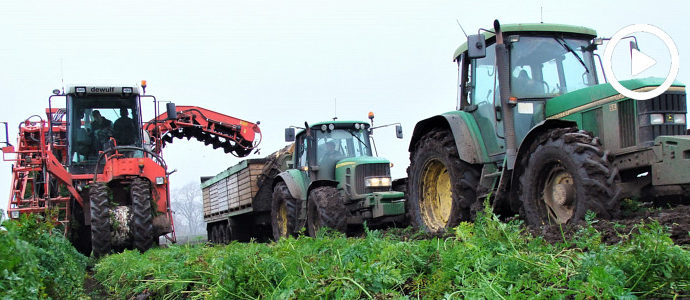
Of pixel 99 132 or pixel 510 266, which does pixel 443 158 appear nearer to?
pixel 510 266

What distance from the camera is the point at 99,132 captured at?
37.8 feet

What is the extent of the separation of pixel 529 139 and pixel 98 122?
325 inches

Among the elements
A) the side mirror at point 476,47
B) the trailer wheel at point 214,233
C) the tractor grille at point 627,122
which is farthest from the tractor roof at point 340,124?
the trailer wheel at point 214,233

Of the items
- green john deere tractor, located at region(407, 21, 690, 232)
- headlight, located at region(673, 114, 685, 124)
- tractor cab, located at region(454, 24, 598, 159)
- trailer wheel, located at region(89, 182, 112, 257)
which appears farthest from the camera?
trailer wheel, located at region(89, 182, 112, 257)

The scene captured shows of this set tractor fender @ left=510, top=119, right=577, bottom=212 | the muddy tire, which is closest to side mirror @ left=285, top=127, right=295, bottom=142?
the muddy tire

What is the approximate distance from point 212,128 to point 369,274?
532 inches

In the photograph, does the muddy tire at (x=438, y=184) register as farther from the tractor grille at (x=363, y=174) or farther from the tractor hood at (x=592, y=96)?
the tractor grille at (x=363, y=174)

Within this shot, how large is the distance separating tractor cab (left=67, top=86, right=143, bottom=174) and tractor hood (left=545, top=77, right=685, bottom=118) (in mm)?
7649

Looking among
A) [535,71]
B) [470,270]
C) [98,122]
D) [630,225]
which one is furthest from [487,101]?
[98,122]

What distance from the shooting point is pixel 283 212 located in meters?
12.3

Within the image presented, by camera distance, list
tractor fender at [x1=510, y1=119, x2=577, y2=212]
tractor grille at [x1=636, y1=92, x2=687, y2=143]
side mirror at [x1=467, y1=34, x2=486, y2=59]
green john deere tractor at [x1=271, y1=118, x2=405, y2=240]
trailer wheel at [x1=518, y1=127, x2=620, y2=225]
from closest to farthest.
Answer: trailer wheel at [x1=518, y1=127, x2=620, y2=225] → tractor grille at [x1=636, y1=92, x2=687, y2=143] → tractor fender at [x1=510, y1=119, x2=577, y2=212] → side mirror at [x1=467, y1=34, x2=486, y2=59] → green john deere tractor at [x1=271, y1=118, x2=405, y2=240]

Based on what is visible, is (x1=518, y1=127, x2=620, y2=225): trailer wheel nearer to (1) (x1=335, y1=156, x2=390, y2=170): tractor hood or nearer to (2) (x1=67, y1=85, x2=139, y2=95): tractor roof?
(1) (x1=335, y1=156, x2=390, y2=170): tractor hood

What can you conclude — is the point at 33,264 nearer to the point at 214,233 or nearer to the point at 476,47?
the point at 476,47

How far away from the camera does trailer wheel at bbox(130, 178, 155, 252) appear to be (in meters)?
9.83
